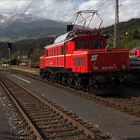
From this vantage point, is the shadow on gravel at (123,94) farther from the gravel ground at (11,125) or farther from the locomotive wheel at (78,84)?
the gravel ground at (11,125)

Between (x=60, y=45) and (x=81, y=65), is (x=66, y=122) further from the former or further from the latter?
(x=60, y=45)

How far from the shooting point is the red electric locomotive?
1909cm

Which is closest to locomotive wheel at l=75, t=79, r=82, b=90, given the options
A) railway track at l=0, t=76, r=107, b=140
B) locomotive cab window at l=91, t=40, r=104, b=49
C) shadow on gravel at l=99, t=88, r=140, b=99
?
shadow on gravel at l=99, t=88, r=140, b=99

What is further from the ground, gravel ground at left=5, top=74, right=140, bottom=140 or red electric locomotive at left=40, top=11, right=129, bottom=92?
red electric locomotive at left=40, top=11, right=129, bottom=92

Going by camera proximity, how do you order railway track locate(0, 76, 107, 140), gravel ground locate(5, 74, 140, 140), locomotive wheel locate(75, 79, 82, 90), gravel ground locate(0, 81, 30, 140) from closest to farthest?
1. railway track locate(0, 76, 107, 140)
2. gravel ground locate(5, 74, 140, 140)
3. gravel ground locate(0, 81, 30, 140)
4. locomotive wheel locate(75, 79, 82, 90)

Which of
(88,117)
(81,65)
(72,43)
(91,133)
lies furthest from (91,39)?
(91,133)

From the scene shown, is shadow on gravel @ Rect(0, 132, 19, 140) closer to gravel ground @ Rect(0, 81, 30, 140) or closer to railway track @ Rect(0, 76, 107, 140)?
gravel ground @ Rect(0, 81, 30, 140)

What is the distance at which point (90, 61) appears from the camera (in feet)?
62.5

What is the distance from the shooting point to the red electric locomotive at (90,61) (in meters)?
19.1

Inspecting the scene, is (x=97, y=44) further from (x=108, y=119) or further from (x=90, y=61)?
(x=108, y=119)

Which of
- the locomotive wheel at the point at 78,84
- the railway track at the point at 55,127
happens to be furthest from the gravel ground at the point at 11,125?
the locomotive wheel at the point at 78,84

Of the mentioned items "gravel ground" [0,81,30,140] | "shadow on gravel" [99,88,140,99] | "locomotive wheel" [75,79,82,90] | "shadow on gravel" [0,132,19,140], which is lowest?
"gravel ground" [0,81,30,140]

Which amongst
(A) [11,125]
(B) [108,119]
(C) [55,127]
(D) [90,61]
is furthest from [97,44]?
(C) [55,127]

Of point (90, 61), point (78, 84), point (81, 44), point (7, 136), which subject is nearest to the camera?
point (7, 136)
